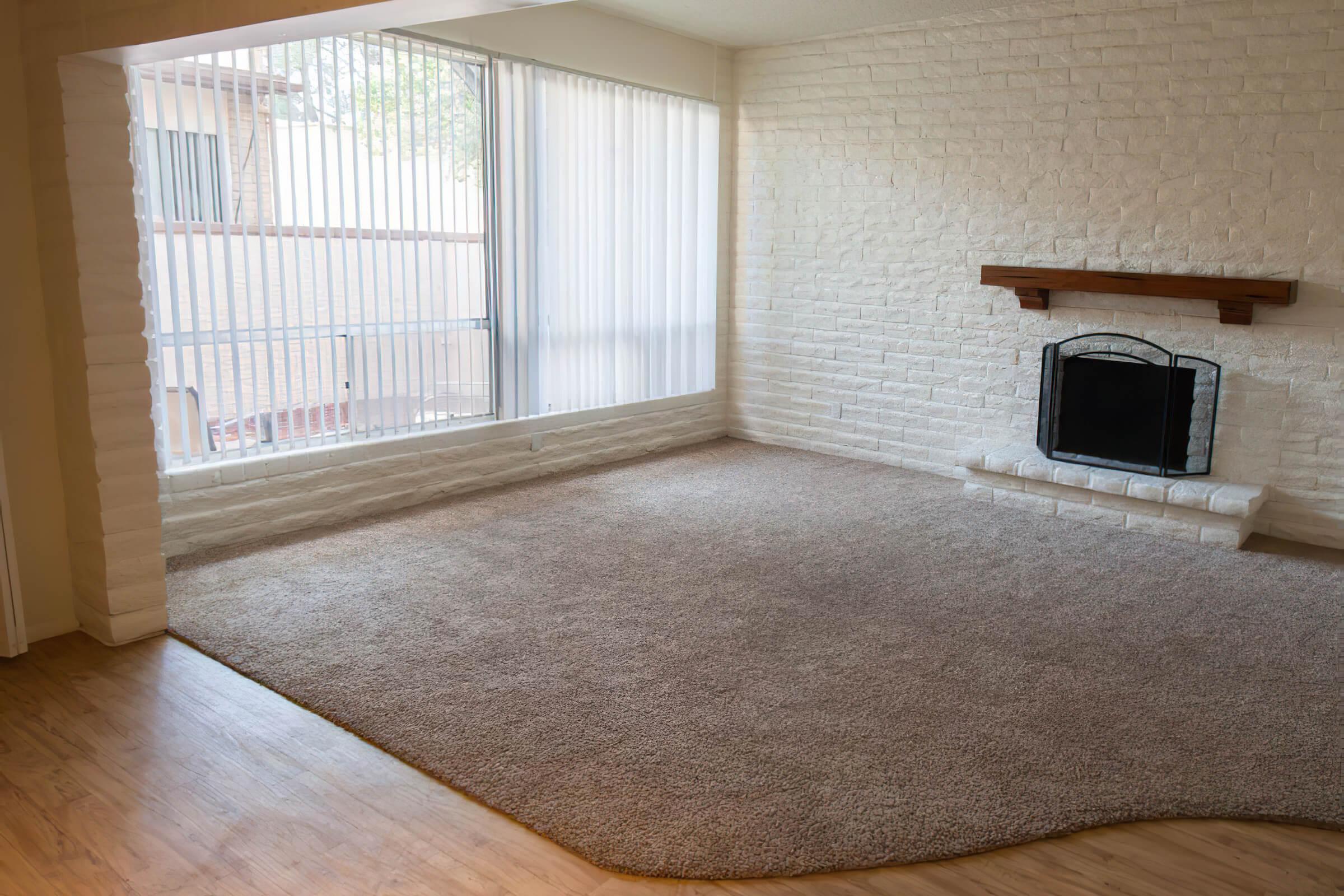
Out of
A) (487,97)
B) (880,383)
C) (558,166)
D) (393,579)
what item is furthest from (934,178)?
(393,579)

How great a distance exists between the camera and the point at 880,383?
6316mm

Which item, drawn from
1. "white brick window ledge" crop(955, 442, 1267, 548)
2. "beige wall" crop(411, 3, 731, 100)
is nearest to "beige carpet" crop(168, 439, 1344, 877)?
"white brick window ledge" crop(955, 442, 1267, 548)

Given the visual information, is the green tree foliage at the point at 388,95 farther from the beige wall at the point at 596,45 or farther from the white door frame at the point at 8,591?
the white door frame at the point at 8,591

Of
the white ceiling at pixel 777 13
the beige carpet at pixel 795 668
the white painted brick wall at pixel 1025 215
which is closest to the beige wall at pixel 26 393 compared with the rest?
the beige carpet at pixel 795 668

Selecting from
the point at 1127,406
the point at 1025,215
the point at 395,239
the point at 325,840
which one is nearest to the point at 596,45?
the point at 395,239

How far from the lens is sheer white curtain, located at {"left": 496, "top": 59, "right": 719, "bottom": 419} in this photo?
17.8 feet

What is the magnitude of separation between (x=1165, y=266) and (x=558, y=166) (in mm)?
3321

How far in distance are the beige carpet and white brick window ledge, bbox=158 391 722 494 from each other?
1.07 ft

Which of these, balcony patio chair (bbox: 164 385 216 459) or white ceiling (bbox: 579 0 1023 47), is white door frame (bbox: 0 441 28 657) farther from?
white ceiling (bbox: 579 0 1023 47)

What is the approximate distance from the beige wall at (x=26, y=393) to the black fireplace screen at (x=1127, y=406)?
467 cm

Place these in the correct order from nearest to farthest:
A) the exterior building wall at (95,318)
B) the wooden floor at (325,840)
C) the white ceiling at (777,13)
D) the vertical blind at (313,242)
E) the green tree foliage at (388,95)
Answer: the wooden floor at (325,840) < the exterior building wall at (95,318) < the vertical blind at (313,242) < the green tree foliage at (388,95) < the white ceiling at (777,13)

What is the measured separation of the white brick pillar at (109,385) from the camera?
315cm

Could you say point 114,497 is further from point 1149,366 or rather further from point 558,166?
point 1149,366

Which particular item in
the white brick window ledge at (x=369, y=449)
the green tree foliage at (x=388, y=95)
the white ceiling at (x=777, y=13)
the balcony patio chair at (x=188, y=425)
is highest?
the white ceiling at (x=777, y=13)
